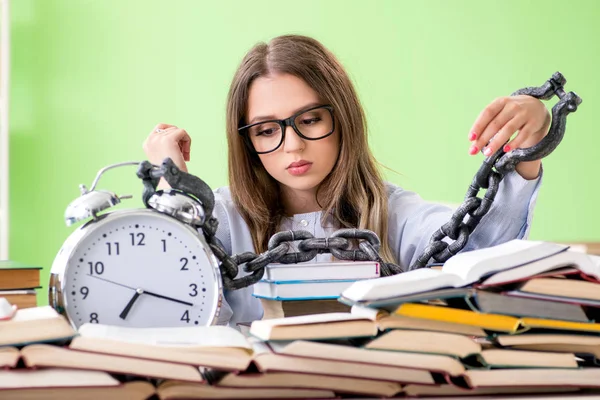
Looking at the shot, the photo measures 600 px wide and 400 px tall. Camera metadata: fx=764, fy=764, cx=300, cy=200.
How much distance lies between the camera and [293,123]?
164cm

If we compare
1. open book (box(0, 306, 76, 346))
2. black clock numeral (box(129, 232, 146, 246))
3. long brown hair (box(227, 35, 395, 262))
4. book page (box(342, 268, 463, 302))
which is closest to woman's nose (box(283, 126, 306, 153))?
long brown hair (box(227, 35, 395, 262))

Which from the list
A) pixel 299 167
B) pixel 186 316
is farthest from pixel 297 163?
pixel 186 316

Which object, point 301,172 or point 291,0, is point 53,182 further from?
point 301,172

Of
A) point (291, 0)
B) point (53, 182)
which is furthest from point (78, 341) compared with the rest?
point (291, 0)

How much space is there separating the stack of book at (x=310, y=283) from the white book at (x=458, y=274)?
8.2 inches

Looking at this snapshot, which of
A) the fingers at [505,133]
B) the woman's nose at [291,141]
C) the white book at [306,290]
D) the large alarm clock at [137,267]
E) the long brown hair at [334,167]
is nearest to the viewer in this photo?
the large alarm clock at [137,267]

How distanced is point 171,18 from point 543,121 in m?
3.31

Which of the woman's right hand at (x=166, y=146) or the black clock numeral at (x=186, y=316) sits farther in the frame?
the woman's right hand at (x=166, y=146)

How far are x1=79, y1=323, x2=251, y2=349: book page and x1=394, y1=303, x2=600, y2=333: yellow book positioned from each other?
0.20m

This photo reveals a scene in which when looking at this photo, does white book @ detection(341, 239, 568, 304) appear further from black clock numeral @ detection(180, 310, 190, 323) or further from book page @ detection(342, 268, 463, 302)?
black clock numeral @ detection(180, 310, 190, 323)

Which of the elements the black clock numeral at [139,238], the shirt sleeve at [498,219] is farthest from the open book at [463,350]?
the shirt sleeve at [498,219]

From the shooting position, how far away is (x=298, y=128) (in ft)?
5.59

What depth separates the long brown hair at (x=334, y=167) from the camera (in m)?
1.84

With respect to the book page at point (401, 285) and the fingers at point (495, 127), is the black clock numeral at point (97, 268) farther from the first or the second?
the fingers at point (495, 127)
